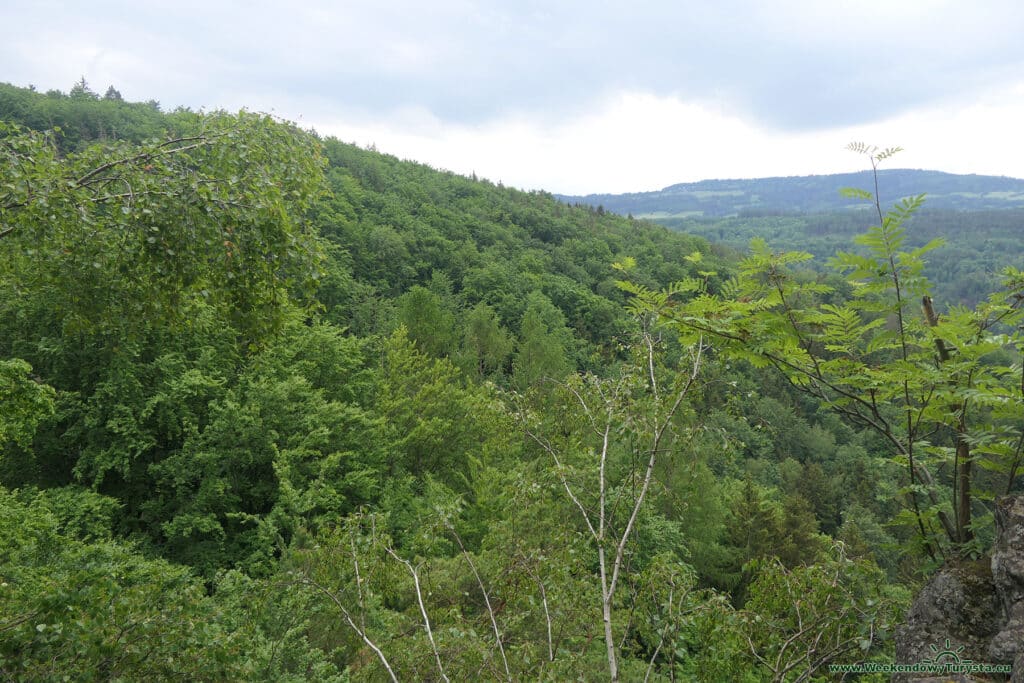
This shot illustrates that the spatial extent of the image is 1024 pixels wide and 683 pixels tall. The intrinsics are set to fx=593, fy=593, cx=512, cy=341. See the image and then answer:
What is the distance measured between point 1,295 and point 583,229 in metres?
86.3

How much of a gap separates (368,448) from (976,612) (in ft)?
64.2

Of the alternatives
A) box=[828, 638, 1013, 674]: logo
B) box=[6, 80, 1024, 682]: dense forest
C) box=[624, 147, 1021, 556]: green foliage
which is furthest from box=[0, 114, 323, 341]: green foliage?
box=[828, 638, 1013, 674]: logo

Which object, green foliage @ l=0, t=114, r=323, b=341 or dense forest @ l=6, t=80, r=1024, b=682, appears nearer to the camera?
dense forest @ l=6, t=80, r=1024, b=682

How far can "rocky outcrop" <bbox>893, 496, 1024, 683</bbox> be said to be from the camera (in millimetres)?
2965

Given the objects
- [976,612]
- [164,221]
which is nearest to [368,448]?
[164,221]

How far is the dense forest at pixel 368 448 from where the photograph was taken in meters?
3.51

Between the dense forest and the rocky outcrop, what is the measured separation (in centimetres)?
18

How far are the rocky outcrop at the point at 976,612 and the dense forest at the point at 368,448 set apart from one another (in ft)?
0.58

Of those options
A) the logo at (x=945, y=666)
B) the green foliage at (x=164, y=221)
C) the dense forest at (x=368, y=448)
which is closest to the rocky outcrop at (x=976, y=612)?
the logo at (x=945, y=666)

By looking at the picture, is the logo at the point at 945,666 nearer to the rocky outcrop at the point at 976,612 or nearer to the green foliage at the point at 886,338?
the rocky outcrop at the point at 976,612

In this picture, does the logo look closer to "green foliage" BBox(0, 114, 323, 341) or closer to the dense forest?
the dense forest

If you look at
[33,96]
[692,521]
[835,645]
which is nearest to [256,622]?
[835,645]

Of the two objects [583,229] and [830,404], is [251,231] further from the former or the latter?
[583,229]

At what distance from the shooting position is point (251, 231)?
423 centimetres
